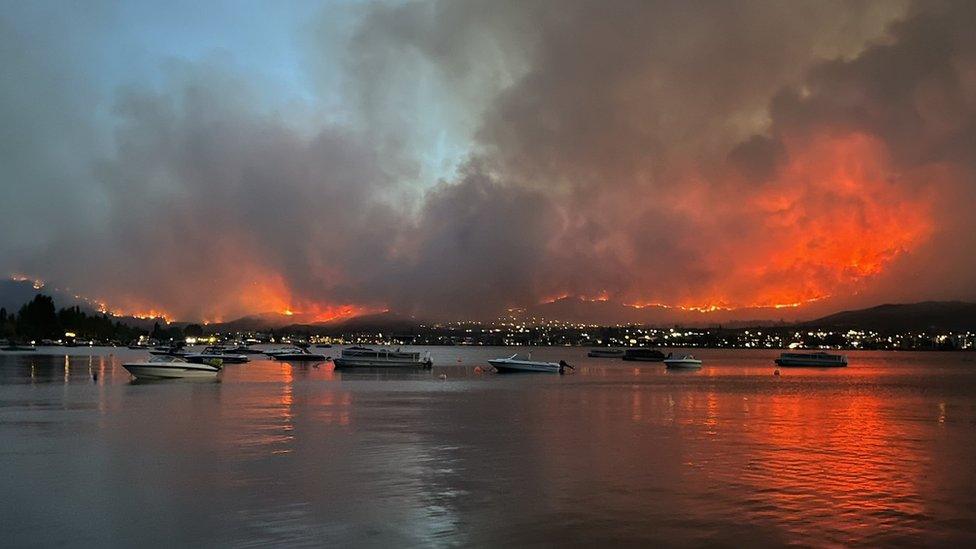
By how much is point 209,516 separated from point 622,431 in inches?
762

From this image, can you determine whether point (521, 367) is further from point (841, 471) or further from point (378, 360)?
point (841, 471)

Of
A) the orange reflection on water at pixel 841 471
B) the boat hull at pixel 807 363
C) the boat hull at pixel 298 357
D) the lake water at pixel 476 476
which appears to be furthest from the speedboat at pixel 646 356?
the orange reflection on water at pixel 841 471

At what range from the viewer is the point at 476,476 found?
20.7 metres

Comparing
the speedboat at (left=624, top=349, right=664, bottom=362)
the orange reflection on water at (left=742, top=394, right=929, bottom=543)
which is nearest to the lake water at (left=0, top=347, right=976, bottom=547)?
the orange reflection on water at (left=742, top=394, right=929, bottom=543)

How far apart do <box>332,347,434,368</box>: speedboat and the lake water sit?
59.0 m

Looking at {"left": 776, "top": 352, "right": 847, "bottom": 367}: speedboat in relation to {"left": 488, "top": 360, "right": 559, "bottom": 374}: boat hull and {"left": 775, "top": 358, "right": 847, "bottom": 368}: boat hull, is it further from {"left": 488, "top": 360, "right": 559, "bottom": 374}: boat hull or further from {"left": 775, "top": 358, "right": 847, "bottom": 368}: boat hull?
{"left": 488, "top": 360, "right": 559, "bottom": 374}: boat hull

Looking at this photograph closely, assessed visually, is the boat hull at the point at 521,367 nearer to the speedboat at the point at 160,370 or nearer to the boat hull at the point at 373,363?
the boat hull at the point at 373,363

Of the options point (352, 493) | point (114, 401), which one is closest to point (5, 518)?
point (352, 493)

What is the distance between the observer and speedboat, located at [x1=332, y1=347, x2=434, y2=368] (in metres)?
100

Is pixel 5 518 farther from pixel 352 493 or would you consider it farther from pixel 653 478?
pixel 653 478

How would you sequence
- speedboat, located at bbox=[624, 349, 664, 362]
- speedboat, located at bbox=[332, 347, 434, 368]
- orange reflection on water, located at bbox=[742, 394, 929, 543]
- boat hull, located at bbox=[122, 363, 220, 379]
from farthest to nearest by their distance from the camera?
speedboat, located at bbox=[624, 349, 664, 362] < speedboat, located at bbox=[332, 347, 434, 368] < boat hull, located at bbox=[122, 363, 220, 379] < orange reflection on water, located at bbox=[742, 394, 929, 543]

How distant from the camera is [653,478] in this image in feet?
67.9

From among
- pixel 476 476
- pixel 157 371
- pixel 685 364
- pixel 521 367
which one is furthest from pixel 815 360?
pixel 476 476

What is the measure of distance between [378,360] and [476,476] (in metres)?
82.7
